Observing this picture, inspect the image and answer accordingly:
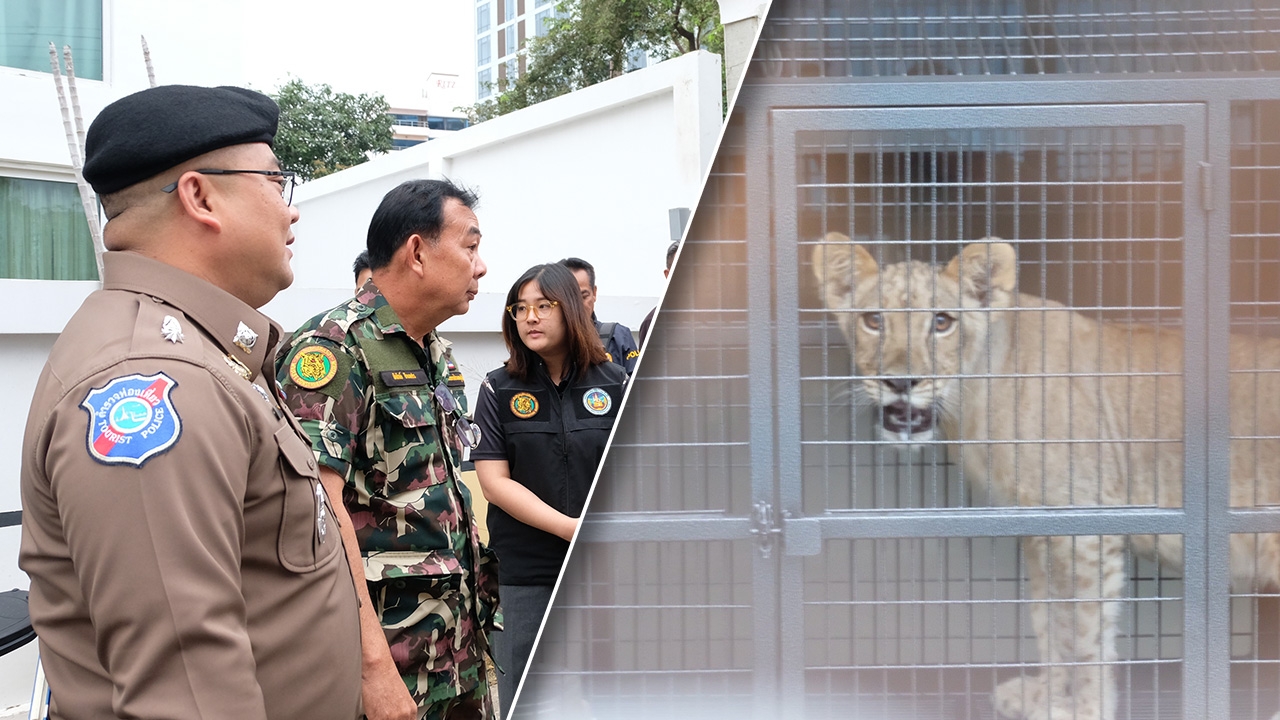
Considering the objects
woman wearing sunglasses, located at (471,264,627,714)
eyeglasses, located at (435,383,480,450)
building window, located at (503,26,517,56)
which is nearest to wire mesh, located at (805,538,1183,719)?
eyeglasses, located at (435,383,480,450)

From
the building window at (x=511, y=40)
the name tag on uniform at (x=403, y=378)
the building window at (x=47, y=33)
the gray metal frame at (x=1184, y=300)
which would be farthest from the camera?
the building window at (x=511, y=40)

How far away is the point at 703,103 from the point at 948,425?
5975 millimetres

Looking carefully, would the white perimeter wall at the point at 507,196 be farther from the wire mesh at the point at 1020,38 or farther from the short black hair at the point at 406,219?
the short black hair at the point at 406,219

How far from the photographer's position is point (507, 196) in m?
11.1

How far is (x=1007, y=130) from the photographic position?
76cm

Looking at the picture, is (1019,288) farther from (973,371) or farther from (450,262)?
(450,262)

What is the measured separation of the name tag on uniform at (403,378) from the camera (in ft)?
6.31

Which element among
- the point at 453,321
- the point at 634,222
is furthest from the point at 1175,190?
the point at 634,222

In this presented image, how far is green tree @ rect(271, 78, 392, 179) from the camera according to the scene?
96.7 ft

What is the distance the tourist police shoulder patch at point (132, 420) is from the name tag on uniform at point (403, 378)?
970 millimetres

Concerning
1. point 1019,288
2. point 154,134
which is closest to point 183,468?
point 154,134

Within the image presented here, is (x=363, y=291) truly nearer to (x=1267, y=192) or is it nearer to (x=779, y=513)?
(x=779, y=513)

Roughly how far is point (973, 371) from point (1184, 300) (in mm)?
175

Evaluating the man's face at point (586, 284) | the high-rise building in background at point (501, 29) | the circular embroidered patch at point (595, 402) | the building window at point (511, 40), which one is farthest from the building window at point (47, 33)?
the building window at point (511, 40)
